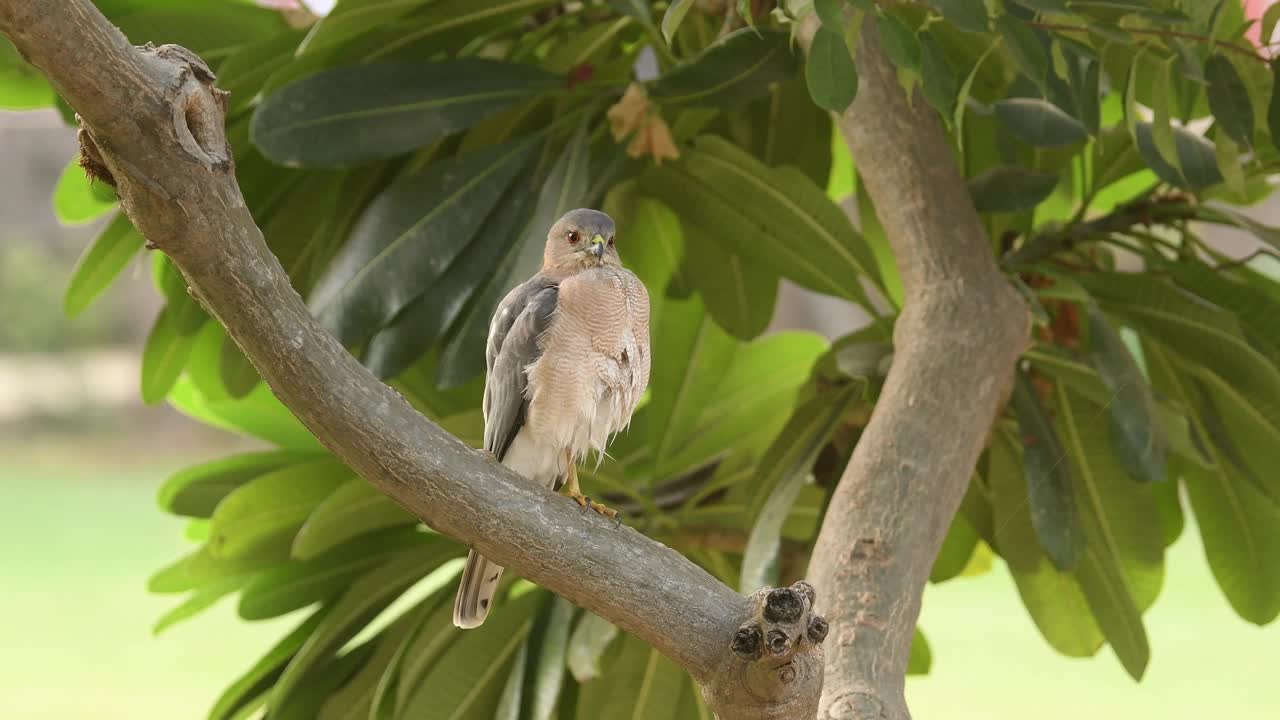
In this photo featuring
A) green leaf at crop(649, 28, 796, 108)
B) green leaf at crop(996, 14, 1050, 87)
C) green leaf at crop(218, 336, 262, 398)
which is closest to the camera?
green leaf at crop(996, 14, 1050, 87)

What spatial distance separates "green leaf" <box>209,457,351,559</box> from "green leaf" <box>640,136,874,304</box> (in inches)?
20.6

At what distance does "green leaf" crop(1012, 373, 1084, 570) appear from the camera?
1344 millimetres

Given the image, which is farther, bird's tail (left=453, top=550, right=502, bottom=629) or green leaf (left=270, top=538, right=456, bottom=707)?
green leaf (left=270, top=538, right=456, bottom=707)

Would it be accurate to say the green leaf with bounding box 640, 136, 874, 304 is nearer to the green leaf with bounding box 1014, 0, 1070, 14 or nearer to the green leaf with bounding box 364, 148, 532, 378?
the green leaf with bounding box 364, 148, 532, 378

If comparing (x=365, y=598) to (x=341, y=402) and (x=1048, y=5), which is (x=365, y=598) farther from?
(x=1048, y=5)

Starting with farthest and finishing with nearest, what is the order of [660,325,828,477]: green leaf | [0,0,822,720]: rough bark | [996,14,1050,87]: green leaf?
[660,325,828,477]: green leaf → [996,14,1050,87]: green leaf → [0,0,822,720]: rough bark

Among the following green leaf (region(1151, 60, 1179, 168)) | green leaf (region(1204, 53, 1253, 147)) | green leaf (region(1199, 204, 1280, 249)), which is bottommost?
green leaf (region(1151, 60, 1179, 168))

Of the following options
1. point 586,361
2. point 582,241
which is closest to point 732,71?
point 582,241

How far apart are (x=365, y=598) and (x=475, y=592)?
58cm

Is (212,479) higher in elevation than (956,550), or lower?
lower

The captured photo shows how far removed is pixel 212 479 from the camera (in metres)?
1.69

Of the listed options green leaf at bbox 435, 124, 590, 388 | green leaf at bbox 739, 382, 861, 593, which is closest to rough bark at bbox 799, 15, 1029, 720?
green leaf at bbox 739, 382, 861, 593

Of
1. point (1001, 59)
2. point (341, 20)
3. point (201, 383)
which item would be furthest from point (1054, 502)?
point (201, 383)

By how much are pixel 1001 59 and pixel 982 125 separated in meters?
0.19
